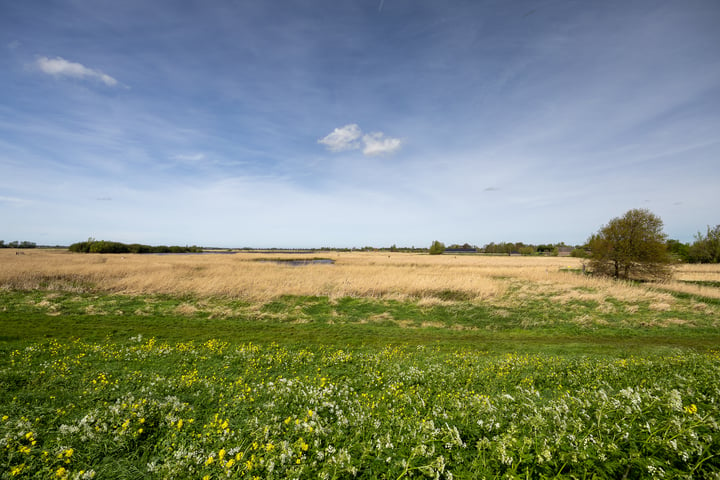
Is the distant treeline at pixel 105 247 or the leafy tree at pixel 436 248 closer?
the distant treeline at pixel 105 247

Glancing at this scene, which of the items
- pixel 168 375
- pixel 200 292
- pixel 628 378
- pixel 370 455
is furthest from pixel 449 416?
pixel 200 292

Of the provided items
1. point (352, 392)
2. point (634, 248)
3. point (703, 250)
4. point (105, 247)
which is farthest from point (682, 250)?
point (105, 247)

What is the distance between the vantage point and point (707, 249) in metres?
58.9

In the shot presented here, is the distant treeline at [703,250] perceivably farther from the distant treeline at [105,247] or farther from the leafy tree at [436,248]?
the distant treeline at [105,247]

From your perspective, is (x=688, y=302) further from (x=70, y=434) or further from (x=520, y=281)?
(x=70, y=434)

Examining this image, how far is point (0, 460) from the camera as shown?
4.23 meters

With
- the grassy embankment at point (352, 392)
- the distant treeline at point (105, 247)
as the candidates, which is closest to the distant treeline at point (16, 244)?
the distant treeline at point (105, 247)

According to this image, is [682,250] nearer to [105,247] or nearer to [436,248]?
[436,248]

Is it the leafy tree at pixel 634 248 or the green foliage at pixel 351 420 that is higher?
the leafy tree at pixel 634 248

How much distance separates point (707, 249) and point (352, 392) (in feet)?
289

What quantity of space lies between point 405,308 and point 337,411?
52.7ft

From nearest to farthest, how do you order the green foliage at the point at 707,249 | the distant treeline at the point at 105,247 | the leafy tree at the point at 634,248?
the leafy tree at the point at 634,248
the green foliage at the point at 707,249
the distant treeline at the point at 105,247

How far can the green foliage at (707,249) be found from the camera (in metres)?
57.6

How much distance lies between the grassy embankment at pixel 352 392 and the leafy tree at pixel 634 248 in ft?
46.5
